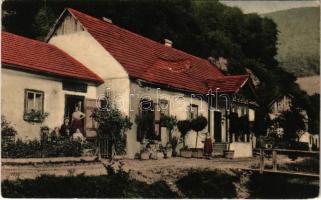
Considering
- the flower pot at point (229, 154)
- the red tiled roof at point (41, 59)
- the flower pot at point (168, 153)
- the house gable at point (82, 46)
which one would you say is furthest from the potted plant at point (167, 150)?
the red tiled roof at point (41, 59)

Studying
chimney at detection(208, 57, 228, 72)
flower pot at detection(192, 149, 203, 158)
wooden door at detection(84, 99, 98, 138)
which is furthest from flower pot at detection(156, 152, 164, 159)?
chimney at detection(208, 57, 228, 72)

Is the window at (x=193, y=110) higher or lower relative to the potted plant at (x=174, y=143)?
higher

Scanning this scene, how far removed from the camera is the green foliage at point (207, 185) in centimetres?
811

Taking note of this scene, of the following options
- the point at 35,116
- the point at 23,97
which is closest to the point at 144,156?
the point at 35,116

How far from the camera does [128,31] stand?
12055mm

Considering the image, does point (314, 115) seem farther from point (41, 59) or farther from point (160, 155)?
point (41, 59)

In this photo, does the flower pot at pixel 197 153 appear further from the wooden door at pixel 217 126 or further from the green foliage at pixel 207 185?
the green foliage at pixel 207 185

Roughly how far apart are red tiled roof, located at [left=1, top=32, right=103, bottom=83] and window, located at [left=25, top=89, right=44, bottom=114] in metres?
0.48

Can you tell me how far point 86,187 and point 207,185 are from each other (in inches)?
84.5

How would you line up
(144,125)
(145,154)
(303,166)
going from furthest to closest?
(145,154)
(144,125)
(303,166)

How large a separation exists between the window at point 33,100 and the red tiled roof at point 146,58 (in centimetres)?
206

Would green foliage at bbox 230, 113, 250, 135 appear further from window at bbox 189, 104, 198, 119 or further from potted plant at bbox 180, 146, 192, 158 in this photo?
potted plant at bbox 180, 146, 192, 158

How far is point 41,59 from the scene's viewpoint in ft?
32.1

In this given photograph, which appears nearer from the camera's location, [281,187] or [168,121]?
[281,187]
